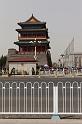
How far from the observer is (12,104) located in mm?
10672

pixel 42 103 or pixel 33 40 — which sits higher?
pixel 33 40

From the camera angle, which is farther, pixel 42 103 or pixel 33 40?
pixel 33 40

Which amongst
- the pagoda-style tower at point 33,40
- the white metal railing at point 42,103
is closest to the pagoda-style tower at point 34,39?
the pagoda-style tower at point 33,40

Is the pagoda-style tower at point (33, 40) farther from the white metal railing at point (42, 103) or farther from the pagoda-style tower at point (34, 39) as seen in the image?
the white metal railing at point (42, 103)

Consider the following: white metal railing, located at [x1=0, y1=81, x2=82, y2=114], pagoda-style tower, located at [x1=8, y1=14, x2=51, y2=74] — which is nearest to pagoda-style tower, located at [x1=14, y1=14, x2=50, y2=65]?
pagoda-style tower, located at [x1=8, y1=14, x2=51, y2=74]

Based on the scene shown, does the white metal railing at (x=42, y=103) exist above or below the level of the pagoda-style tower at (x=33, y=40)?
below

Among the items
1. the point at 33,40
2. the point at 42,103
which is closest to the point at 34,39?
the point at 33,40

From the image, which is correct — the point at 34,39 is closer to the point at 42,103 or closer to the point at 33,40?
the point at 33,40

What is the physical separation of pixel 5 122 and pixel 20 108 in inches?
94.0

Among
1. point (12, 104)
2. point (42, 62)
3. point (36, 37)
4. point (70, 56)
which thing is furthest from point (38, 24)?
point (12, 104)

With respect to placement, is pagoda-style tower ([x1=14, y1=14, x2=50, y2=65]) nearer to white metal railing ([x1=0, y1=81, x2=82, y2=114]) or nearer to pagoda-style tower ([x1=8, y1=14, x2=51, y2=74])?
pagoda-style tower ([x1=8, y1=14, x2=51, y2=74])

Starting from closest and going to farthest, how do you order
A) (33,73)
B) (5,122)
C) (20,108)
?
(5,122), (20,108), (33,73)

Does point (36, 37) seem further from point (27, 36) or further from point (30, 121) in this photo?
point (30, 121)

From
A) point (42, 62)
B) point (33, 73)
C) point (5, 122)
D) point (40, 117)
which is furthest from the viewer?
point (42, 62)
